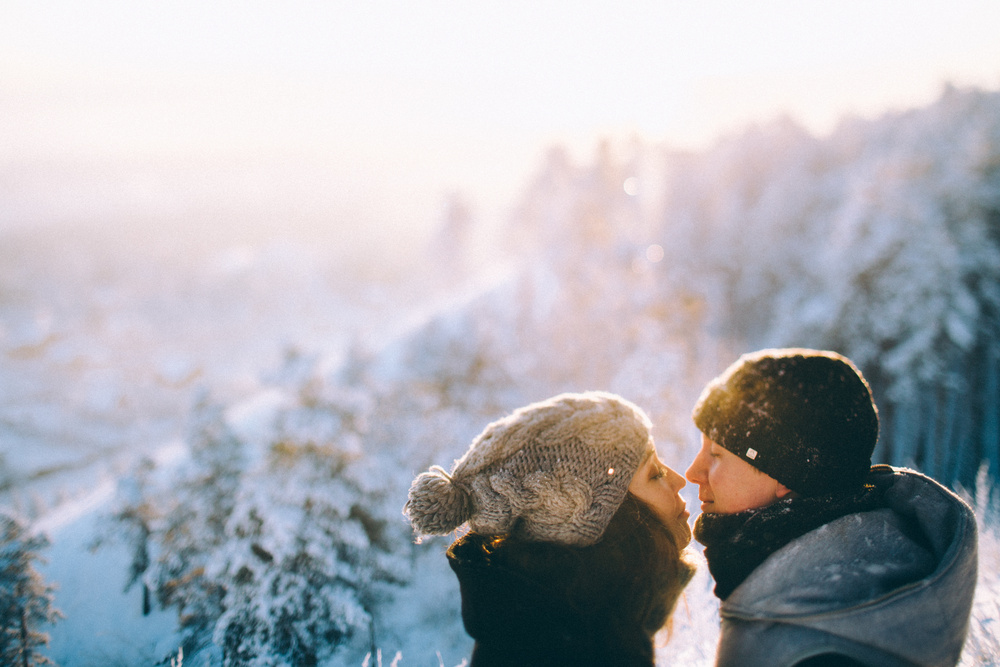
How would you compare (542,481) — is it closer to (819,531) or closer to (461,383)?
(819,531)

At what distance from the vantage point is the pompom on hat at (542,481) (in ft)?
7.33

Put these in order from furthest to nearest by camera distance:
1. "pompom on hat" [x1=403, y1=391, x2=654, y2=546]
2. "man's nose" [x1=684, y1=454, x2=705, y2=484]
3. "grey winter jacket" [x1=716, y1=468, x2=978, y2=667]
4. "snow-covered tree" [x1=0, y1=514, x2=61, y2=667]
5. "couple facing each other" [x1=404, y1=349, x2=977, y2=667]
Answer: "snow-covered tree" [x1=0, y1=514, x2=61, y2=667] < "man's nose" [x1=684, y1=454, x2=705, y2=484] < "pompom on hat" [x1=403, y1=391, x2=654, y2=546] < "couple facing each other" [x1=404, y1=349, x2=977, y2=667] < "grey winter jacket" [x1=716, y1=468, x2=978, y2=667]

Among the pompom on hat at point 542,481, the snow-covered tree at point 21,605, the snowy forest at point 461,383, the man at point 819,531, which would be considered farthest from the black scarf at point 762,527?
the snow-covered tree at point 21,605

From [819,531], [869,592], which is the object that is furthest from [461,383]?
[869,592]

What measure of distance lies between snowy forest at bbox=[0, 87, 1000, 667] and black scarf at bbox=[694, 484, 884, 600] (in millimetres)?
1602

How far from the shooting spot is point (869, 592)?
1.93 meters

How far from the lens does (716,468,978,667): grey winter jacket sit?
1.87 meters

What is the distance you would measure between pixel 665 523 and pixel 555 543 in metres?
0.73

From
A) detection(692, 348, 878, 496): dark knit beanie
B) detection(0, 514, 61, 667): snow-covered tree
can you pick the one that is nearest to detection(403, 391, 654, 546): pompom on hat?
detection(692, 348, 878, 496): dark knit beanie

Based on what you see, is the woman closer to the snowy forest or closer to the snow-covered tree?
the snowy forest

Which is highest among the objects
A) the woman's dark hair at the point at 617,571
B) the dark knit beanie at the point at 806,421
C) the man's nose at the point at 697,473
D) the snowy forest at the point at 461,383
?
the dark knit beanie at the point at 806,421

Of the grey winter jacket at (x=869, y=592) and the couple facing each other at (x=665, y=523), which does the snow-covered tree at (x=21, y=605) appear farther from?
the grey winter jacket at (x=869, y=592)

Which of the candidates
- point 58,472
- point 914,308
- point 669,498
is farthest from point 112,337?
point 914,308

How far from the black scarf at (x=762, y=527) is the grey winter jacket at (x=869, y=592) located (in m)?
0.05
